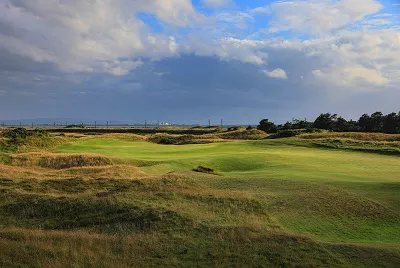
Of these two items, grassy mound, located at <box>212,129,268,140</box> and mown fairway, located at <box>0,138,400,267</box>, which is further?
grassy mound, located at <box>212,129,268,140</box>

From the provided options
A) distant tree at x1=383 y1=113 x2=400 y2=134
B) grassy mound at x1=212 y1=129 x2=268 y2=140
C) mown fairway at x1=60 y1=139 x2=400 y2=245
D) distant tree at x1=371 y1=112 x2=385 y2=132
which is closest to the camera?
mown fairway at x1=60 y1=139 x2=400 y2=245

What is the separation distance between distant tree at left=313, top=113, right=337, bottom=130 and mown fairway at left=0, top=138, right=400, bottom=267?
61.0 m

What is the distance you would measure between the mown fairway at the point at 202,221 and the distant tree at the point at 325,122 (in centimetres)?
6100

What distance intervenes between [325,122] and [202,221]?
7467cm

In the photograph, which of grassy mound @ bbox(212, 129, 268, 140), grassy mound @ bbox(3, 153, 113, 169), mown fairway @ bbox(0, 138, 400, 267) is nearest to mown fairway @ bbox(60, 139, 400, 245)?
mown fairway @ bbox(0, 138, 400, 267)

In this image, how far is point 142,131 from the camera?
99312 mm

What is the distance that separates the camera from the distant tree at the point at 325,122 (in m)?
81.6

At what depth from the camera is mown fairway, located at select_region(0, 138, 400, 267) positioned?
10031mm

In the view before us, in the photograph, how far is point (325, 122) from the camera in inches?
3248

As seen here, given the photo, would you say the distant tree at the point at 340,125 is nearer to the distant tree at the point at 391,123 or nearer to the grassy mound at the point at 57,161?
the distant tree at the point at 391,123

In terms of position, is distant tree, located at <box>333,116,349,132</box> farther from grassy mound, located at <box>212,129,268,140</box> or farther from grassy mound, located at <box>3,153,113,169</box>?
grassy mound, located at <box>3,153,113,169</box>

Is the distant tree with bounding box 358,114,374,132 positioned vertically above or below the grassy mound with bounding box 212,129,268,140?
above

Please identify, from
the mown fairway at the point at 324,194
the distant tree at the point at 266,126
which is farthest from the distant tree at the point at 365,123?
the mown fairway at the point at 324,194

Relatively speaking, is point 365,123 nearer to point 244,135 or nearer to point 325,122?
point 325,122
